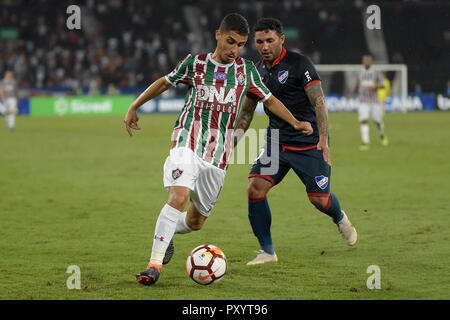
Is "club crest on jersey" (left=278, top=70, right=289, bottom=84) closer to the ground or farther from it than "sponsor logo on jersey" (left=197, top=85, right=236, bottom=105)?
farther from it

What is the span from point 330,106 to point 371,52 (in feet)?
20.8

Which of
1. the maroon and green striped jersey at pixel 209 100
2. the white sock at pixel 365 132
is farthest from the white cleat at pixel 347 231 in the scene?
the white sock at pixel 365 132

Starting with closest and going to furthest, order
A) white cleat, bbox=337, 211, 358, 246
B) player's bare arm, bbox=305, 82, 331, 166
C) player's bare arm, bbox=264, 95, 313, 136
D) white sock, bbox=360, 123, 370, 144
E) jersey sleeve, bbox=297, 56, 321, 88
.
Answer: player's bare arm, bbox=264, 95, 313, 136, player's bare arm, bbox=305, 82, 331, 166, jersey sleeve, bbox=297, 56, 321, 88, white cleat, bbox=337, 211, 358, 246, white sock, bbox=360, 123, 370, 144

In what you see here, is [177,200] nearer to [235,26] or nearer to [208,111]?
[208,111]

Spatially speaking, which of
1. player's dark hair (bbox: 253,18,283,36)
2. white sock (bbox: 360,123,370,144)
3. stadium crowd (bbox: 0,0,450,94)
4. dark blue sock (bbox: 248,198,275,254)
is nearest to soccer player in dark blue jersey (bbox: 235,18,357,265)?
dark blue sock (bbox: 248,198,275,254)

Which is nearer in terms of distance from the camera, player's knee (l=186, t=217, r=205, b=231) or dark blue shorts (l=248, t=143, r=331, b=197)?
player's knee (l=186, t=217, r=205, b=231)

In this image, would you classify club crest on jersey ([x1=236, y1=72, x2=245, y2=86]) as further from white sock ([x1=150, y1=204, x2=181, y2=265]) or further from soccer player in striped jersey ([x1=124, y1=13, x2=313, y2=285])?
white sock ([x1=150, y1=204, x2=181, y2=265])

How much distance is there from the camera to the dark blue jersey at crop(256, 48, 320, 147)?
6500mm

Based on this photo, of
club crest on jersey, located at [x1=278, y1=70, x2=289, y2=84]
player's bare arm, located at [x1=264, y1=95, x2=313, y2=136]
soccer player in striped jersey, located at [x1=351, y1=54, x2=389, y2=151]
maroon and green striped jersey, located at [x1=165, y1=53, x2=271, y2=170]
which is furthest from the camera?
soccer player in striped jersey, located at [x1=351, y1=54, x2=389, y2=151]

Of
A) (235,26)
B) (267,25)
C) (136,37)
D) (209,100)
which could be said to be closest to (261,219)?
(209,100)

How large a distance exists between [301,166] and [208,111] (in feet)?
4.04

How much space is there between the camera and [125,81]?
36375 millimetres

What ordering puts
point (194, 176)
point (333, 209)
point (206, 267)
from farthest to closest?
1. point (333, 209)
2. point (194, 176)
3. point (206, 267)

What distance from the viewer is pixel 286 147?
6.72m
